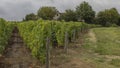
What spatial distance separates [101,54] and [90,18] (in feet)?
287

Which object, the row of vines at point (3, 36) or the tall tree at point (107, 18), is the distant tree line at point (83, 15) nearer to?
the tall tree at point (107, 18)

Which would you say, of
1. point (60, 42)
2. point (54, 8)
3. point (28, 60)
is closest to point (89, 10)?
point (54, 8)

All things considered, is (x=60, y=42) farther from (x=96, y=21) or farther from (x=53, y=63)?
(x=96, y=21)

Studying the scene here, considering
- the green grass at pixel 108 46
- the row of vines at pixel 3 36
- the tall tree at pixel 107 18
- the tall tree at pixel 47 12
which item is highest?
the tall tree at pixel 47 12

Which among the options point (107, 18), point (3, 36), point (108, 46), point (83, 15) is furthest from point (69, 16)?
point (3, 36)

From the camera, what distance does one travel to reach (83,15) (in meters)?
107

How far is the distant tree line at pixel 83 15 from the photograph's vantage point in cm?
10311

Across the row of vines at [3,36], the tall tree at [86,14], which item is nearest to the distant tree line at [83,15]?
the tall tree at [86,14]

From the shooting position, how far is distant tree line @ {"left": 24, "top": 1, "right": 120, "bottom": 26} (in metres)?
103

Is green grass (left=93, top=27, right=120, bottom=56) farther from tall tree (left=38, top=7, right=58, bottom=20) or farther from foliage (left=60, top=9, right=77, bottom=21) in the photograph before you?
tall tree (left=38, top=7, right=58, bottom=20)

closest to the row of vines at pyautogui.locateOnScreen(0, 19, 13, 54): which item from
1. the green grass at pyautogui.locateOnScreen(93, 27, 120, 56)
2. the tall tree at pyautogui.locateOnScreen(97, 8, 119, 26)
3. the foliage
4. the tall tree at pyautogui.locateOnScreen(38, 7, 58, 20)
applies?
the green grass at pyautogui.locateOnScreen(93, 27, 120, 56)

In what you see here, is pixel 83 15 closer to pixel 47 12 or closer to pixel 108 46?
pixel 47 12

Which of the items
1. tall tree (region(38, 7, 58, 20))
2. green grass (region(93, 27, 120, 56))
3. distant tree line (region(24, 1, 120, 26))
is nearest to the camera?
green grass (region(93, 27, 120, 56))

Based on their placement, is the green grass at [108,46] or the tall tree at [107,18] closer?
the green grass at [108,46]
